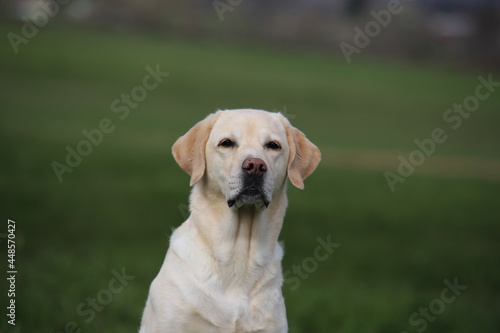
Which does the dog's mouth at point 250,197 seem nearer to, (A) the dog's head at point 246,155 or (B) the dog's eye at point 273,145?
(A) the dog's head at point 246,155

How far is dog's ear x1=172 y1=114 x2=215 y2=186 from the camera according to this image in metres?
5.48

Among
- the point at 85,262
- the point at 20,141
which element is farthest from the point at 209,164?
the point at 20,141

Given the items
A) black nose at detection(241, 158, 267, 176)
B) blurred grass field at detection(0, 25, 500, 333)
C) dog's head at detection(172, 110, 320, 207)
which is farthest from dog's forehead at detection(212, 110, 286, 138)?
blurred grass field at detection(0, 25, 500, 333)

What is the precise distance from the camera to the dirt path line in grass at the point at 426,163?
24.4 metres

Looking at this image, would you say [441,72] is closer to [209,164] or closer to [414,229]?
[414,229]

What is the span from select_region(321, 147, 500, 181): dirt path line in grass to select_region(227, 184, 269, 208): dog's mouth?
17783 mm

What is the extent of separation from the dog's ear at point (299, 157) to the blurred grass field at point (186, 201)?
1603 millimetres

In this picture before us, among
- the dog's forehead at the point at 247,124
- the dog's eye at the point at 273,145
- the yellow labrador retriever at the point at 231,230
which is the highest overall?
the dog's forehead at the point at 247,124

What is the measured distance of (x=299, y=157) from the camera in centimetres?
567

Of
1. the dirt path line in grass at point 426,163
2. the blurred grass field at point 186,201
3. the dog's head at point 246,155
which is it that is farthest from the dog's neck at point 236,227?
the dirt path line in grass at point 426,163

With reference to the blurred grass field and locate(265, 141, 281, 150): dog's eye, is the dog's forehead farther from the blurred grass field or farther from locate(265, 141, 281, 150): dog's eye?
the blurred grass field

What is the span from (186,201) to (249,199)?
9854 mm

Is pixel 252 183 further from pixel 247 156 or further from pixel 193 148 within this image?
pixel 193 148

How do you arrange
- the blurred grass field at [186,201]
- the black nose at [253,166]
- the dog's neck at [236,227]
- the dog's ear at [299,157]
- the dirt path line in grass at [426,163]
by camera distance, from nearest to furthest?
the black nose at [253,166]
the dog's neck at [236,227]
the dog's ear at [299,157]
the blurred grass field at [186,201]
the dirt path line in grass at [426,163]
